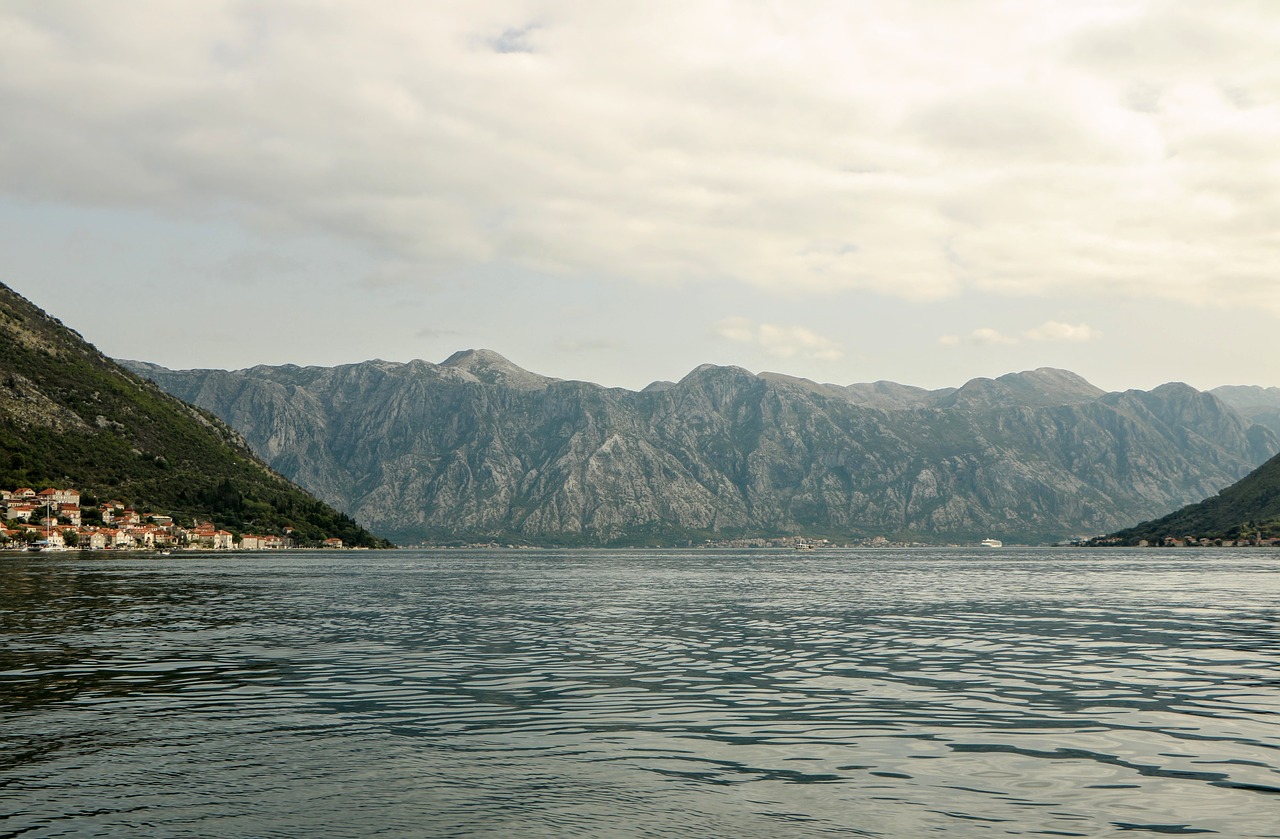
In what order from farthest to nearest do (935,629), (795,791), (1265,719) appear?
(935,629)
(1265,719)
(795,791)

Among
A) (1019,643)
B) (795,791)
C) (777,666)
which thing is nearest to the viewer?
(795,791)

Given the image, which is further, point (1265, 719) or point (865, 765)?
point (1265, 719)

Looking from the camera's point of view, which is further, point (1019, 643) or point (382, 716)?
point (1019, 643)

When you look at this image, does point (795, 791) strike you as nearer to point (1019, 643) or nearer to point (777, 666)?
point (777, 666)

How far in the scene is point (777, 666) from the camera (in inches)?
1688

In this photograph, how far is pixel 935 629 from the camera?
197 ft

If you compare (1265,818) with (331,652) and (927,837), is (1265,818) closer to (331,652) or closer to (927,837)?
(927,837)

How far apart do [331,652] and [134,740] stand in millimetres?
21729

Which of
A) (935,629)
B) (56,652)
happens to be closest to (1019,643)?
(935,629)

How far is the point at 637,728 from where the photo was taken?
2867 centimetres

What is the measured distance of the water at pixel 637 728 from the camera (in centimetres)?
1947

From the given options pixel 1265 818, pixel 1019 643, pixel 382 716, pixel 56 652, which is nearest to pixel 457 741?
pixel 382 716

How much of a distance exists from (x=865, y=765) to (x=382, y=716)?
14834 mm

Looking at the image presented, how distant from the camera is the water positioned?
19.5 meters
